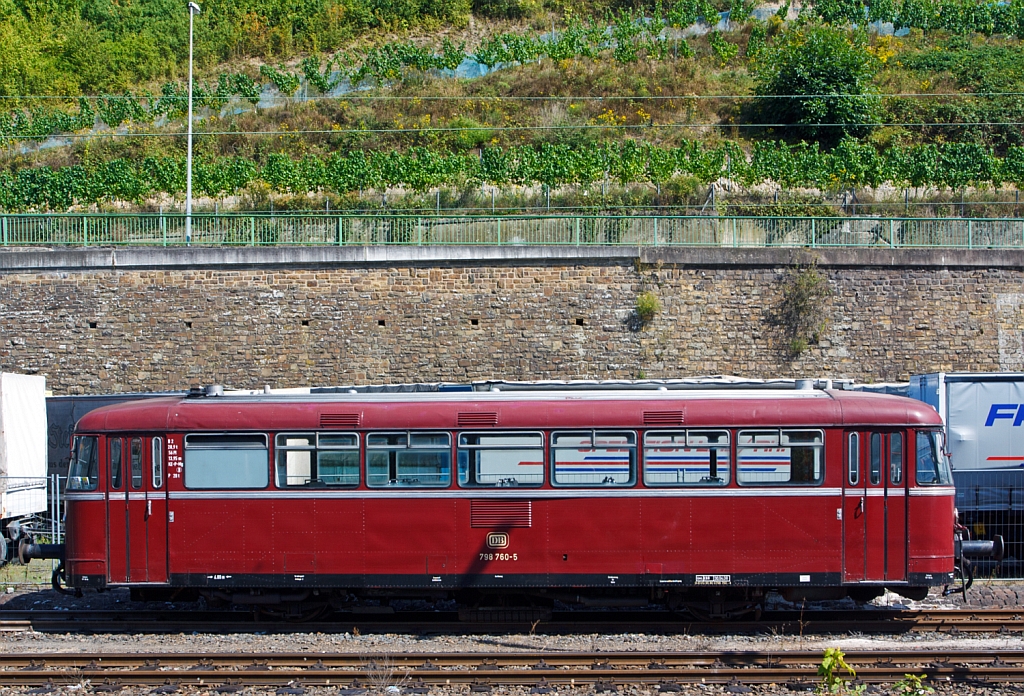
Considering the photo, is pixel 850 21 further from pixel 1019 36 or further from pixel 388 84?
pixel 388 84

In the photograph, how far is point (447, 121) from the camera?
38.2 meters

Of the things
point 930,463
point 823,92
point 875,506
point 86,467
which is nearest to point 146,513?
point 86,467

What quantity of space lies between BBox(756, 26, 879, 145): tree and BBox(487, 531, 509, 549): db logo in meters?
27.3

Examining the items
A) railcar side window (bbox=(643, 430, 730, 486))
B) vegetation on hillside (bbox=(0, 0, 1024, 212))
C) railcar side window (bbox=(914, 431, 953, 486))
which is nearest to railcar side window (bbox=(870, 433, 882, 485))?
railcar side window (bbox=(914, 431, 953, 486))

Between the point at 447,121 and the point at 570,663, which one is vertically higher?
the point at 447,121

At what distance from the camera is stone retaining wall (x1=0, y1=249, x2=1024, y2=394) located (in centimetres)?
2361

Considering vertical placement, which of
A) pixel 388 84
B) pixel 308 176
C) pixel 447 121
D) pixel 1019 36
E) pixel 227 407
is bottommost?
pixel 227 407

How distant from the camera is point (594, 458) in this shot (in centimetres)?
1155

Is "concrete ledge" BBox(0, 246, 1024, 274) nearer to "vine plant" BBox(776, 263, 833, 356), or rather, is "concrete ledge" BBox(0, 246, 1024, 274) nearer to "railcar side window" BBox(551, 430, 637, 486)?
"vine plant" BBox(776, 263, 833, 356)

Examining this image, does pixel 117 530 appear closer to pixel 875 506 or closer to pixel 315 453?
pixel 315 453

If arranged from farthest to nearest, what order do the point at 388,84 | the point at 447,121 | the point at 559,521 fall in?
1. the point at 388,84
2. the point at 447,121
3. the point at 559,521

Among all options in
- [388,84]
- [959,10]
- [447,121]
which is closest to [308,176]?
[447,121]

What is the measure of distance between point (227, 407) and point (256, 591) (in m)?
2.51

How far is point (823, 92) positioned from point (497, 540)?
29375 mm
